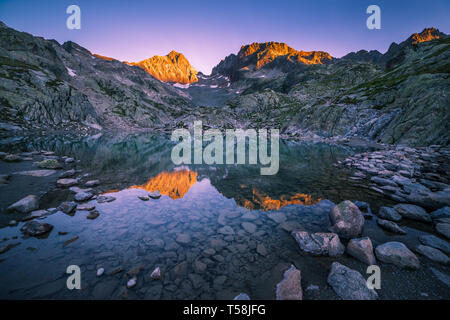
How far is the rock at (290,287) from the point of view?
16.1 feet

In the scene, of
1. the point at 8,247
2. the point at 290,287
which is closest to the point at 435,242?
the point at 290,287

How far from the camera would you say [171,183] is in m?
16.3

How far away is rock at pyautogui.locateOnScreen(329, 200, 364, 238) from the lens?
7.89 meters

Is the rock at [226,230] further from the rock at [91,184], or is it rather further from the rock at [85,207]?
the rock at [91,184]

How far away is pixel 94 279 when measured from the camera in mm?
5379

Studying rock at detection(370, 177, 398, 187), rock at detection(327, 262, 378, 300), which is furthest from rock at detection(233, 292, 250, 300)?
rock at detection(370, 177, 398, 187)

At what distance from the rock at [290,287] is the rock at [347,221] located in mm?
3870

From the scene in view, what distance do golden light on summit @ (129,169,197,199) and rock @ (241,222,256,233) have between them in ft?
19.2

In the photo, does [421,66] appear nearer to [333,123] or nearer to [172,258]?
[333,123]

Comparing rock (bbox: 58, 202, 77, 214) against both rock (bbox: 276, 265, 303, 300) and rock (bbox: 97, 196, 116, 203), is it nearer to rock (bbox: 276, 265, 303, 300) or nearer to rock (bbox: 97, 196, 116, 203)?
rock (bbox: 97, 196, 116, 203)

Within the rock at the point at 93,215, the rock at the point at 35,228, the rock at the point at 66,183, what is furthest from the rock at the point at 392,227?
the rock at the point at 66,183
